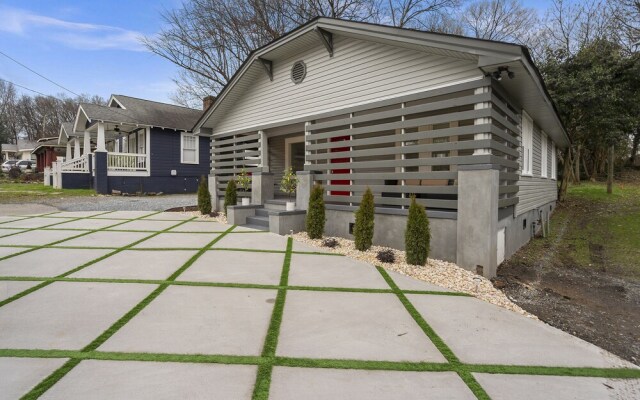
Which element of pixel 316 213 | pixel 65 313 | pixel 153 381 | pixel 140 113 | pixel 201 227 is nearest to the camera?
pixel 153 381

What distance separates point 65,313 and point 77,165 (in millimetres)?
18855

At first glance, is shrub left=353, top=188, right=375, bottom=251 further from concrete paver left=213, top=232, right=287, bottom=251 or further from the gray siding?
the gray siding

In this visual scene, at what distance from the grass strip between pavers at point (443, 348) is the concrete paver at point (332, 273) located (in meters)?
0.39

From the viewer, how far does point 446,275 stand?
4.66 m

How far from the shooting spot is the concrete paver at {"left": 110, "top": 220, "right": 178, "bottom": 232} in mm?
7617

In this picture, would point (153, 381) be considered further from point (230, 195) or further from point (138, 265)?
point (230, 195)

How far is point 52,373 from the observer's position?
216 centimetres

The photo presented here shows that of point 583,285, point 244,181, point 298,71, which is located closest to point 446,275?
point 583,285

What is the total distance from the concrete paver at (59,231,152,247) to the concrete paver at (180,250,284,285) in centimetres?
198

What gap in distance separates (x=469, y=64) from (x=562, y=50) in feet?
36.4

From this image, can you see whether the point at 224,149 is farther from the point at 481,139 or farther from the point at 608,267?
the point at 608,267

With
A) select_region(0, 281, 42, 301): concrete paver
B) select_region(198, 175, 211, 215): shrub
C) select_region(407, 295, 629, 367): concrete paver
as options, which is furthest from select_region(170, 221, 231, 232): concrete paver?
select_region(407, 295, 629, 367): concrete paver

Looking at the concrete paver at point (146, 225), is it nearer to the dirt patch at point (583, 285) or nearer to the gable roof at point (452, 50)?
the gable roof at point (452, 50)

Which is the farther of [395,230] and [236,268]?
[395,230]
